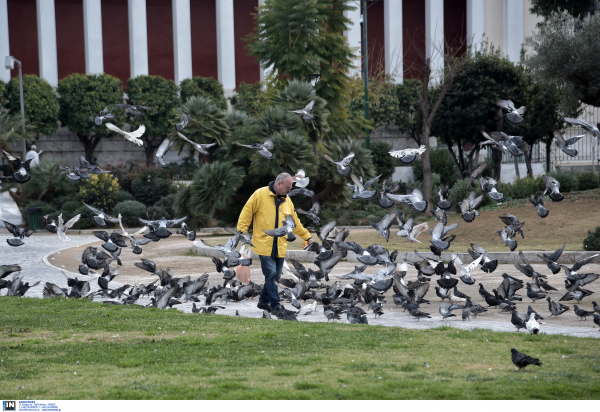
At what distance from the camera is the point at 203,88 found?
1451 inches

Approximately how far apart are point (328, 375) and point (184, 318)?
298 cm

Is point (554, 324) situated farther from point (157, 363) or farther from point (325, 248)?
point (157, 363)

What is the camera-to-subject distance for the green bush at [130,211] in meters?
24.4

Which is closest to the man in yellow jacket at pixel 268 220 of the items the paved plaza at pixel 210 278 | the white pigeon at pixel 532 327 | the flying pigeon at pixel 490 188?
the paved plaza at pixel 210 278

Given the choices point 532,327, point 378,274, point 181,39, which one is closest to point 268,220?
point 378,274

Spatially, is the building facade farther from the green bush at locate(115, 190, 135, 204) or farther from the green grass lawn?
the green grass lawn

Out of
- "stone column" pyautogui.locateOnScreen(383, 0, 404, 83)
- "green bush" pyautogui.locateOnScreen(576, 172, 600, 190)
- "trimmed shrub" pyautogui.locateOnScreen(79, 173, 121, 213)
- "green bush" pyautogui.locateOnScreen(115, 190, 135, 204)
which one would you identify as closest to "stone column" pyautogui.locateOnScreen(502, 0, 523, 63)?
"stone column" pyautogui.locateOnScreen(383, 0, 404, 83)

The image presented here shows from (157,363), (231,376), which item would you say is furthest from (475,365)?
(157,363)

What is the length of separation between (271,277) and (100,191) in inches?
781

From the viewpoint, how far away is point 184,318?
6867 mm

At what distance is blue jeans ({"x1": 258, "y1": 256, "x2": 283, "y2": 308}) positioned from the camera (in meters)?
7.51

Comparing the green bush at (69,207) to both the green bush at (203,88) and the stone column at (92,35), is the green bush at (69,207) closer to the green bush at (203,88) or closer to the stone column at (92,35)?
the green bush at (203,88)

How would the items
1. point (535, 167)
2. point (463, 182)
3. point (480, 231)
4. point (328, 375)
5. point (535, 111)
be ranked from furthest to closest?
point (535, 167)
point (535, 111)
point (463, 182)
point (480, 231)
point (328, 375)

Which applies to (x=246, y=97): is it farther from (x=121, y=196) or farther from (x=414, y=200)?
(x=414, y=200)
